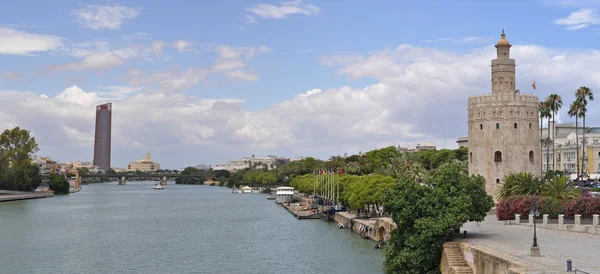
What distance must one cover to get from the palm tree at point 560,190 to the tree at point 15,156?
392 feet

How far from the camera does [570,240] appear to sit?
1357 inches

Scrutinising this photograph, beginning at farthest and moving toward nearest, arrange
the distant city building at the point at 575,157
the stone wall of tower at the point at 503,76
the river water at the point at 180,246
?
the distant city building at the point at 575,157
the stone wall of tower at the point at 503,76
the river water at the point at 180,246

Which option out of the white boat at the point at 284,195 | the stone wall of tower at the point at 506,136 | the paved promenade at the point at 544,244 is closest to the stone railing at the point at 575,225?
the paved promenade at the point at 544,244

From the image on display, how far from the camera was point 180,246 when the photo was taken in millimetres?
58062

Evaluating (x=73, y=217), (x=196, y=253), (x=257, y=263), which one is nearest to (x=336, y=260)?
(x=257, y=263)

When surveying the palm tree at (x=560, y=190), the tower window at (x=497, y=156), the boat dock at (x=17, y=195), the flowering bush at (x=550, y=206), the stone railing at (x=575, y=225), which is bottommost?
the boat dock at (x=17, y=195)

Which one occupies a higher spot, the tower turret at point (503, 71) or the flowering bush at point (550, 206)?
the tower turret at point (503, 71)

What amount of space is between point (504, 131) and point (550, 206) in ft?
68.0

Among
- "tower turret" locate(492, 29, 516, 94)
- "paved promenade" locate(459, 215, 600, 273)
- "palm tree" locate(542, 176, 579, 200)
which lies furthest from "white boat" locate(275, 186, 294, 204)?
"paved promenade" locate(459, 215, 600, 273)

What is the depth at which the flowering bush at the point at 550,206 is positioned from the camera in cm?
4038

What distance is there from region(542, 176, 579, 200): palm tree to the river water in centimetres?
1335

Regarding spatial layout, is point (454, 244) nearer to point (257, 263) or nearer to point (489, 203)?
point (489, 203)

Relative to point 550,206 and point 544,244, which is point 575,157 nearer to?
point 550,206

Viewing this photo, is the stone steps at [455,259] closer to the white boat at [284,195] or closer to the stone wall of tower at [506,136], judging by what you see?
the stone wall of tower at [506,136]
